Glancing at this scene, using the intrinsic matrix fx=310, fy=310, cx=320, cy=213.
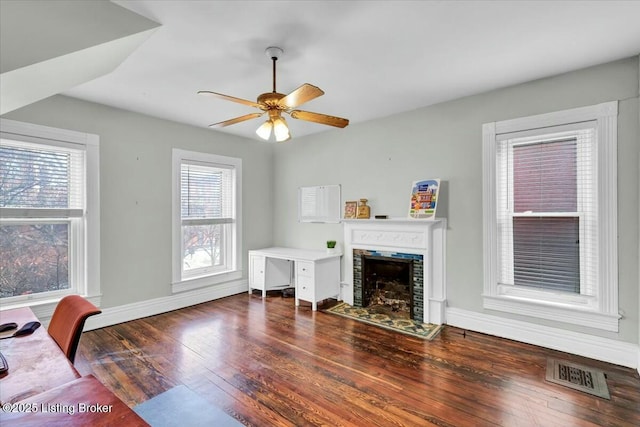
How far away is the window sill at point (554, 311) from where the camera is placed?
2725mm

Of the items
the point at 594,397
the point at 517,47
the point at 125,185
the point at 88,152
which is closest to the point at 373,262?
the point at 594,397

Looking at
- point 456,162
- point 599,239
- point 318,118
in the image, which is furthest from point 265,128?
point 599,239

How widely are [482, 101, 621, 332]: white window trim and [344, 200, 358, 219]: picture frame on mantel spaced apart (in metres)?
1.67

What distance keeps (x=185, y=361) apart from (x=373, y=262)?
254 centimetres

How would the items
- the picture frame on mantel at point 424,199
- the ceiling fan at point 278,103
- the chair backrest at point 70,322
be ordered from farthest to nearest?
the picture frame on mantel at point 424,199 → the ceiling fan at point 278,103 → the chair backrest at point 70,322

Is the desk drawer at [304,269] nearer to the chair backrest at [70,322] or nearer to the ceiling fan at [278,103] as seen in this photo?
the ceiling fan at [278,103]

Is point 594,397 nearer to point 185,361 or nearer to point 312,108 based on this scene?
point 185,361

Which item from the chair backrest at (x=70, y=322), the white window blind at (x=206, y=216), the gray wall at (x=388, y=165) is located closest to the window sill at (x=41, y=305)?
the gray wall at (x=388, y=165)

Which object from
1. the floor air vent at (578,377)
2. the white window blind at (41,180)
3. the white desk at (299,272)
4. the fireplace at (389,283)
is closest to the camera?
the floor air vent at (578,377)

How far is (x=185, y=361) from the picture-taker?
2.76m

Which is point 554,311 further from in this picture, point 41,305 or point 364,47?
point 41,305

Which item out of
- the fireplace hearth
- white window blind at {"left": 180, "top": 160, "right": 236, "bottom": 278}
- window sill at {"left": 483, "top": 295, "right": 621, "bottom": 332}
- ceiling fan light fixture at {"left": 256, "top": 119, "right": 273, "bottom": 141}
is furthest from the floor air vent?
white window blind at {"left": 180, "top": 160, "right": 236, "bottom": 278}

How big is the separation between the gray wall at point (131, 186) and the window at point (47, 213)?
0.38 ft

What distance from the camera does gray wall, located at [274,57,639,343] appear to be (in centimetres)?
264
